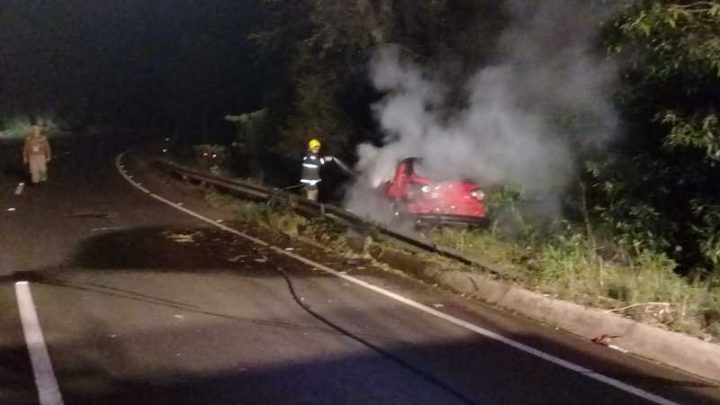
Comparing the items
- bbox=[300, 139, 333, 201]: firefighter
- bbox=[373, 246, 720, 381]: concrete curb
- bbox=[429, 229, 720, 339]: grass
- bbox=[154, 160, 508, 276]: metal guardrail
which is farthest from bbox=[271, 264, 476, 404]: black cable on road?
bbox=[300, 139, 333, 201]: firefighter

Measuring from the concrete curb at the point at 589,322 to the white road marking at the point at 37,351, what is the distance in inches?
178

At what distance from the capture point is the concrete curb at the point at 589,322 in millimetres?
8461

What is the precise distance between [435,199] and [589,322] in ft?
23.3

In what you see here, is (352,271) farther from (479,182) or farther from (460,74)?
(460,74)

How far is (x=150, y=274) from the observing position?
13.0 meters

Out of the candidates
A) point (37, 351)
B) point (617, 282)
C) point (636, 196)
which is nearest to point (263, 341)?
point (37, 351)

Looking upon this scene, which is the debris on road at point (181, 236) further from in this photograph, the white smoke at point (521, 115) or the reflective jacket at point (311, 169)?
the white smoke at point (521, 115)

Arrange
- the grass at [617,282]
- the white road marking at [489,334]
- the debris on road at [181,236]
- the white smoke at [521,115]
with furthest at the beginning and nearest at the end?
the debris on road at [181,236]
the white smoke at [521,115]
the grass at [617,282]
the white road marking at [489,334]

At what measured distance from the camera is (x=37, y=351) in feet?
28.4

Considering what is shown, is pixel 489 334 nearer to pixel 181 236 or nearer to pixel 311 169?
pixel 181 236

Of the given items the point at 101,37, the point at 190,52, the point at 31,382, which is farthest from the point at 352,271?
the point at 101,37

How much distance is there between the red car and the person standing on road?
13.7 metres

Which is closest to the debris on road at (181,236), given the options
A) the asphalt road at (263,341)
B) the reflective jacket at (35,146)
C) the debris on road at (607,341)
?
the asphalt road at (263,341)

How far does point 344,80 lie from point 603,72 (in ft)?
36.5
